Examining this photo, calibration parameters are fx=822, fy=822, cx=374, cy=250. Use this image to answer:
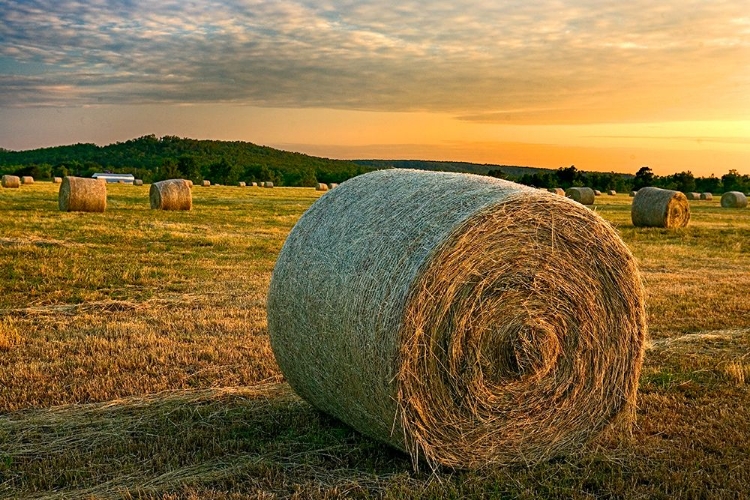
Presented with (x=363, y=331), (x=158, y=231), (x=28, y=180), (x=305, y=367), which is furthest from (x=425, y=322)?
(x=28, y=180)

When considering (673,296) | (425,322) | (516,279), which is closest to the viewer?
(425,322)

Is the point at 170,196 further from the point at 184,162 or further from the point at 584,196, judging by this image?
the point at 184,162

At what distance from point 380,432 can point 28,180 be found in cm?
5144

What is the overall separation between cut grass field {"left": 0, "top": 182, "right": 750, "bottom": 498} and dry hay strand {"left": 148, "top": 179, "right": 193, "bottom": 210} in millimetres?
15653

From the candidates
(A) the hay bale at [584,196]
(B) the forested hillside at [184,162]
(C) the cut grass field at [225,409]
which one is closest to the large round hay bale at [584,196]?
(A) the hay bale at [584,196]

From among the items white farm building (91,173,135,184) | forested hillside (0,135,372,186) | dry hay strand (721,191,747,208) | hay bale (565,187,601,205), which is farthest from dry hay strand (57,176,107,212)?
white farm building (91,173,135,184)

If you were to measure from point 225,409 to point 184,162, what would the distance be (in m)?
83.5

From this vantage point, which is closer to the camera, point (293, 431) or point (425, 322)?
point (425, 322)

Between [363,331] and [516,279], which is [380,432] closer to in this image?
[363,331]

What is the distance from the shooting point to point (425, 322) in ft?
17.4

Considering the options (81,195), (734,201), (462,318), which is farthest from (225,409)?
(734,201)

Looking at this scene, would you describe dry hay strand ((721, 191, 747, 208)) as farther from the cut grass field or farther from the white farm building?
the white farm building

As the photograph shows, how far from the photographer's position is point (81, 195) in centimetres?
2581

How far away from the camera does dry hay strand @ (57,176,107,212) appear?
25.8m
